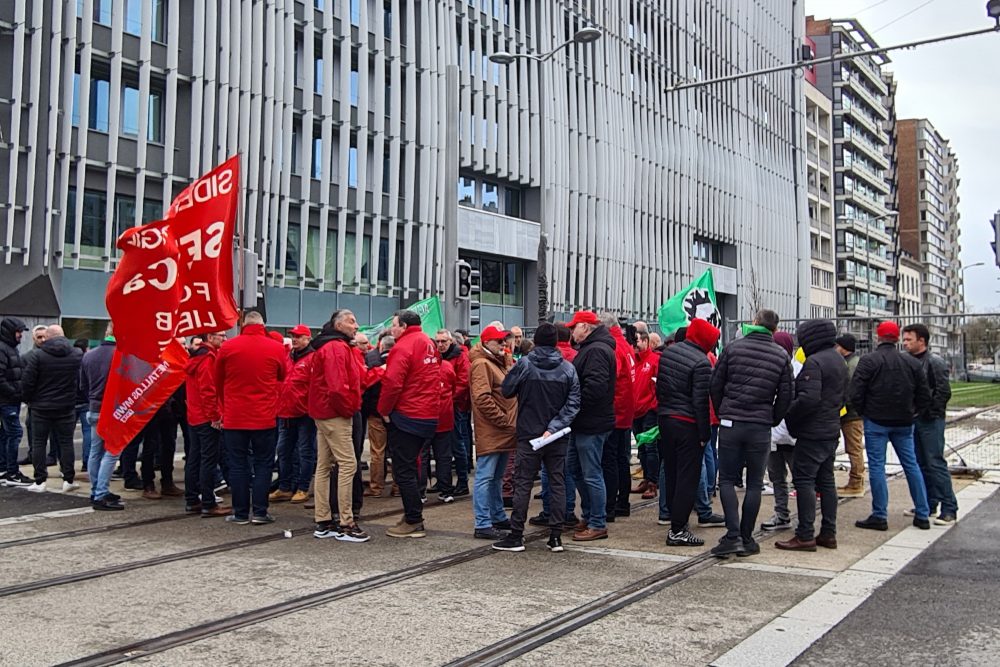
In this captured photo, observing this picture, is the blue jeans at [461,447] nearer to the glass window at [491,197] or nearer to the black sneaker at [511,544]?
the black sneaker at [511,544]

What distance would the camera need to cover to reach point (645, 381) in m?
10.4

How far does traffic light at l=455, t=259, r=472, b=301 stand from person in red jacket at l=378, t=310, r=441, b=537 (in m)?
9.88

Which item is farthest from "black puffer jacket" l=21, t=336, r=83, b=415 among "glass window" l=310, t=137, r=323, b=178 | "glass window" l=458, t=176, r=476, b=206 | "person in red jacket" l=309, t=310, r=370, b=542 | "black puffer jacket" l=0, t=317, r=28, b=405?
"glass window" l=458, t=176, r=476, b=206

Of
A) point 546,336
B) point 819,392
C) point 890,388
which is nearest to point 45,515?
point 546,336

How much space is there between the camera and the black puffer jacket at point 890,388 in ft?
28.8

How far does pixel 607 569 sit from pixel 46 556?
14.4 feet

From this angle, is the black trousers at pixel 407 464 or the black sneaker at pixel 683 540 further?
the black trousers at pixel 407 464

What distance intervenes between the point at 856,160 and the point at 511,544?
3548 inches

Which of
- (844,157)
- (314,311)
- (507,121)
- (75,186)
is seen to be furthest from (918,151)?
(75,186)

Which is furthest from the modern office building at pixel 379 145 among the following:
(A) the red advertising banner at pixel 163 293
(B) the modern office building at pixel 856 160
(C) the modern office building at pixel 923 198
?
(C) the modern office building at pixel 923 198

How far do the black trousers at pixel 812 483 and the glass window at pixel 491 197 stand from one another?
1247 inches

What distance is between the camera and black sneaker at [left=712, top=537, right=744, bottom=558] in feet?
25.5

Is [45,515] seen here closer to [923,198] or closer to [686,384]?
[686,384]

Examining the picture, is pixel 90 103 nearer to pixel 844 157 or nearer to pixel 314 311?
pixel 314 311
